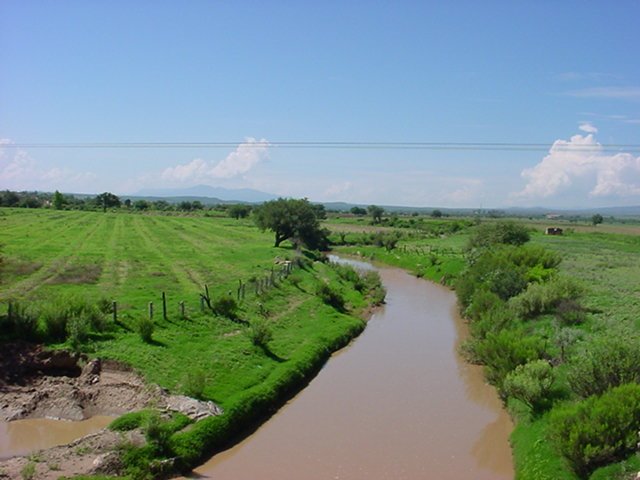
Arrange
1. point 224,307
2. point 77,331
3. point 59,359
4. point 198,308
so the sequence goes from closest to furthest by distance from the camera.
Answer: point 59,359 → point 77,331 → point 224,307 → point 198,308

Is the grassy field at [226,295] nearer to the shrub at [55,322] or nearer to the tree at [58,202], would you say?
the shrub at [55,322]

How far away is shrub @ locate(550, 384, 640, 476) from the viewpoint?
48.5ft

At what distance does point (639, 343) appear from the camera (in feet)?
60.6

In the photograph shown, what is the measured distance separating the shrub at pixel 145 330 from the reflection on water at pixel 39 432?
4.83m

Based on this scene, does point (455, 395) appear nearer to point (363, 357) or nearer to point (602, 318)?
point (363, 357)

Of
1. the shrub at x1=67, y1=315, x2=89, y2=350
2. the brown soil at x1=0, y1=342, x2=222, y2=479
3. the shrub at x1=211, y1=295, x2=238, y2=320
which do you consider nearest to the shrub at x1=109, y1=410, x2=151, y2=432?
the brown soil at x1=0, y1=342, x2=222, y2=479

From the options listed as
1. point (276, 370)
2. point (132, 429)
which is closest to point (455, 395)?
point (276, 370)

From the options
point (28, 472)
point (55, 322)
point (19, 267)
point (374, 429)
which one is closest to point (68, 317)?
point (55, 322)

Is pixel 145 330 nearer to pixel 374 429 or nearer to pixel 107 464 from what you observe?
pixel 107 464

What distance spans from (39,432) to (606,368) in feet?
63.2

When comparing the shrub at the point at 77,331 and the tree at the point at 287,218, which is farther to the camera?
the tree at the point at 287,218

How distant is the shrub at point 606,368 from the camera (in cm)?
1742

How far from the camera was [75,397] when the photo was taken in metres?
20.5

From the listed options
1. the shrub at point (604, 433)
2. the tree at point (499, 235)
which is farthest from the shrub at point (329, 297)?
the tree at point (499, 235)
